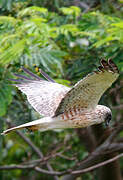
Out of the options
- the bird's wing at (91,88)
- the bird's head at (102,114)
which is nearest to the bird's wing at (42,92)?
the bird's wing at (91,88)

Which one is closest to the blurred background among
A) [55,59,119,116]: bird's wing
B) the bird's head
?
[55,59,119,116]: bird's wing

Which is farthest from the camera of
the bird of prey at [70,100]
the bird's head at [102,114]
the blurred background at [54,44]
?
the blurred background at [54,44]

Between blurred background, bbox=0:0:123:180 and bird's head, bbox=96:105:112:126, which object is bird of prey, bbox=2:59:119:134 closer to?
bird's head, bbox=96:105:112:126

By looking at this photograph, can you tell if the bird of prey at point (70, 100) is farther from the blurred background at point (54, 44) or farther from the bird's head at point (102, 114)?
the blurred background at point (54, 44)

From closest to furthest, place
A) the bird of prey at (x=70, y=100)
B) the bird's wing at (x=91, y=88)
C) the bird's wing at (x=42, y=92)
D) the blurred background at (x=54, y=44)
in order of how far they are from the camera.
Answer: the bird's wing at (x=91, y=88) < the bird of prey at (x=70, y=100) < the bird's wing at (x=42, y=92) < the blurred background at (x=54, y=44)

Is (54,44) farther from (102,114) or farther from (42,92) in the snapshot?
(102,114)

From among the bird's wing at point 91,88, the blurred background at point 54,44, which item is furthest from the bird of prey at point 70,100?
the blurred background at point 54,44

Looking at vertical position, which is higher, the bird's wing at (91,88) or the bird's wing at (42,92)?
the bird's wing at (91,88)

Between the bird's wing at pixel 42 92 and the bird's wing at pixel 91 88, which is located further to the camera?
the bird's wing at pixel 42 92

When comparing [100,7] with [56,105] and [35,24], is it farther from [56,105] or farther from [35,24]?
[56,105]
